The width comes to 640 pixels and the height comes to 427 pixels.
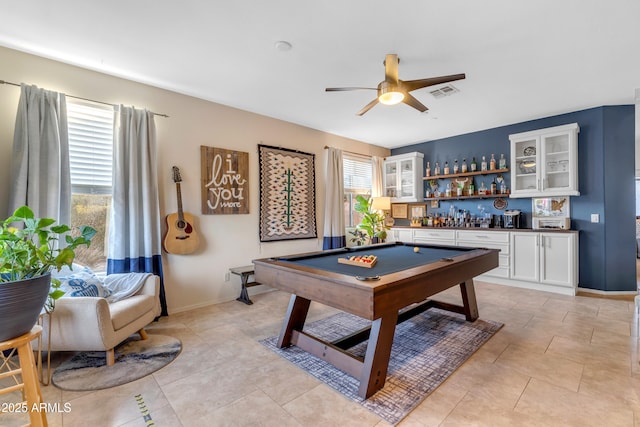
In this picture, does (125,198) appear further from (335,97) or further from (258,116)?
(335,97)

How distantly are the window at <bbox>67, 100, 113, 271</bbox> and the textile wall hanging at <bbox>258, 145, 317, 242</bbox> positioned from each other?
1.83 metres

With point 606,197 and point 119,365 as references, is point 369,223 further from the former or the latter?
point 119,365

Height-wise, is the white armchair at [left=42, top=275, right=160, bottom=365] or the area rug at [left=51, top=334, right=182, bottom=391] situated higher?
the white armchair at [left=42, top=275, right=160, bottom=365]

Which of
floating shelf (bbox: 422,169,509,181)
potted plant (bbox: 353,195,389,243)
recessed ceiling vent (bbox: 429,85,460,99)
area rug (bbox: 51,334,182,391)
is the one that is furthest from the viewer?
potted plant (bbox: 353,195,389,243)

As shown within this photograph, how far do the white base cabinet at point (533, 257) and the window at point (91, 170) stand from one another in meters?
4.09

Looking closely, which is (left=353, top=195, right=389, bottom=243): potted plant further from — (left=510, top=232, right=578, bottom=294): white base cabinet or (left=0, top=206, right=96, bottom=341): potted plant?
(left=0, top=206, right=96, bottom=341): potted plant

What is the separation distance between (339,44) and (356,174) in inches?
137

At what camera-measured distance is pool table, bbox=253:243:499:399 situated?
1715 mm

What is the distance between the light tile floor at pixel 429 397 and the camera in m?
1.69

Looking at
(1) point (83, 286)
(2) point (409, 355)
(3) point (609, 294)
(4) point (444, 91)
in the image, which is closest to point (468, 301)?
(2) point (409, 355)

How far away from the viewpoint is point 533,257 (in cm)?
434

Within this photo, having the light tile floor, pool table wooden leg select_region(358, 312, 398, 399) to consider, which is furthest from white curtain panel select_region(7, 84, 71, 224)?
pool table wooden leg select_region(358, 312, 398, 399)

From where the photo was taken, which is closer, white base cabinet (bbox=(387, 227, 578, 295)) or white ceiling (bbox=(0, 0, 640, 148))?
white ceiling (bbox=(0, 0, 640, 148))

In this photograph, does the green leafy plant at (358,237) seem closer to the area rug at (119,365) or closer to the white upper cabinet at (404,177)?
the white upper cabinet at (404,177)
